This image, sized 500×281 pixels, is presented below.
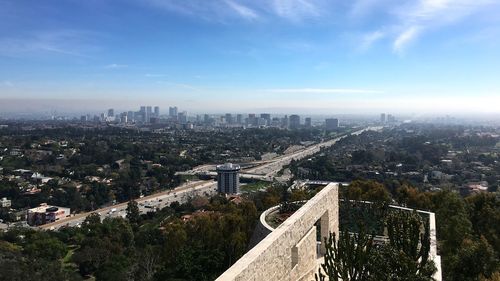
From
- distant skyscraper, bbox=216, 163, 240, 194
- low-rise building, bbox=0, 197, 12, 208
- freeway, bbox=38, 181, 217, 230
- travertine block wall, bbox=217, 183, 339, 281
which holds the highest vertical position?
travertine block wall, bbox=217, 183, 339, 281

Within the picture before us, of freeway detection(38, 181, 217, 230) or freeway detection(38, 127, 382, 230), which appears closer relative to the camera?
freeway detection(38, 181, 217, 230)

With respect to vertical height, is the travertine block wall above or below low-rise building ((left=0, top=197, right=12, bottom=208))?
above

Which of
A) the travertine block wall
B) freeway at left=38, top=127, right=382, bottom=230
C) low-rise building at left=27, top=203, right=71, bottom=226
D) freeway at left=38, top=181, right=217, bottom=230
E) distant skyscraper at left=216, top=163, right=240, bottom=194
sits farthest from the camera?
distant skyscraper at left=216, top=163, right=240, bottom=194

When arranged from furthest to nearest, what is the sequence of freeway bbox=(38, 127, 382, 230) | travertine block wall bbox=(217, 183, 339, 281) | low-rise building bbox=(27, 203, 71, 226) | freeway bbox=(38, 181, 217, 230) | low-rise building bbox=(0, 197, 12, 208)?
low-rise building bbox=(0, 197, 12, 208)
freeway bbox=(38, 127, 382, 230)
freeway bbox=(38, 181, 217, 230)
low-rise building bbox=(27, 203, 71, 226)
travertine block wall bbox=(217, 183, 339, 281)

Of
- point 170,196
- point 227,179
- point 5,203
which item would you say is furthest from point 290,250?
point 5,203

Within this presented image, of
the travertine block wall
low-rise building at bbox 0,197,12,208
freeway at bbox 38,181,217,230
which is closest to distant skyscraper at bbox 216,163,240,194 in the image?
freeway at bbox 38,181,217,230

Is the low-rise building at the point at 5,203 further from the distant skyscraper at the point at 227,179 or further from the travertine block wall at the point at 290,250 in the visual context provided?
the travertine block wall at the point at 290,250

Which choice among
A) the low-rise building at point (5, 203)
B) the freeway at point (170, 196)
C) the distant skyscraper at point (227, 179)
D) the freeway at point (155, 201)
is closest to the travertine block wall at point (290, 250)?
the freeway at point (155, 201)

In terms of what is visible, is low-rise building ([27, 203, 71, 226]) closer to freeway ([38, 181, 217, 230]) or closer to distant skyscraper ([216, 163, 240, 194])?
freeway ([38, 181, 217, 230])
